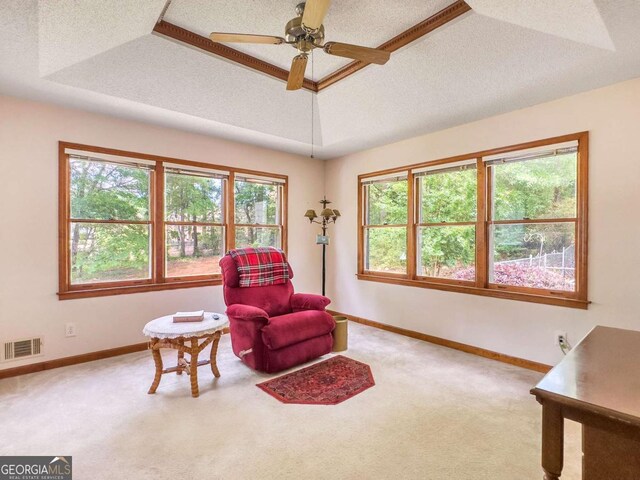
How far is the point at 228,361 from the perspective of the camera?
3.32 m

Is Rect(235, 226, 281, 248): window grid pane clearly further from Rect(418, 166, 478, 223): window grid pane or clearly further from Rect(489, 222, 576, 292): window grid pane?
Rect(489, 222, 576, 292): window grid pane

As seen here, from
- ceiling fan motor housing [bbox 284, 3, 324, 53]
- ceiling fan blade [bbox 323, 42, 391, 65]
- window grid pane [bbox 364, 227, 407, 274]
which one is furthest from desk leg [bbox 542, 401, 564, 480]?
window grid pane [bbox 364, 227, 407, 274]

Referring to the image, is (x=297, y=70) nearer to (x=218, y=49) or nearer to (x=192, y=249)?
(x=218, y=49)

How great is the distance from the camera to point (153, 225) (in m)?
3.77

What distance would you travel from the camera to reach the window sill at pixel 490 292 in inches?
116

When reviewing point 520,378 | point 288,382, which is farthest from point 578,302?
point 288,382

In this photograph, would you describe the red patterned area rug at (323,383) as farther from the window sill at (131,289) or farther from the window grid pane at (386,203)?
the window grid pane at (386,203)

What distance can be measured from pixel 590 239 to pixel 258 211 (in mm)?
3819

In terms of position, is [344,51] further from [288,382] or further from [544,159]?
[288,382]

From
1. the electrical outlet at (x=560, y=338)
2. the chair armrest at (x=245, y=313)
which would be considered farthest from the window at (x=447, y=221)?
the chair armrest at (x=245, y=313)

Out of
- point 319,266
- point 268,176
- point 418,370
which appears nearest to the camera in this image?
point 418,370

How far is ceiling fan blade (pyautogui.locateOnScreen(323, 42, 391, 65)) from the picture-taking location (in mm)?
→ 1939

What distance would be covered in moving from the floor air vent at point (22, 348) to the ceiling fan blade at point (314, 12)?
3632 millimetres

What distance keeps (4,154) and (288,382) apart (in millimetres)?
3315
